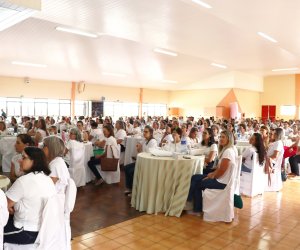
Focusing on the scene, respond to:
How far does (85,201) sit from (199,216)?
71.5 inches

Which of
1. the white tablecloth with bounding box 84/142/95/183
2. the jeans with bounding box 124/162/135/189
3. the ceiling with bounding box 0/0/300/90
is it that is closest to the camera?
the jeans with bounding box 124/162/135/189

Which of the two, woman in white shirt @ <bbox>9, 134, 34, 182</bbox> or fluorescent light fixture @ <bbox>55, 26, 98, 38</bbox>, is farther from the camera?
fluorescent light fixture @ <bbox>55, 26, 98, 38</bbox>

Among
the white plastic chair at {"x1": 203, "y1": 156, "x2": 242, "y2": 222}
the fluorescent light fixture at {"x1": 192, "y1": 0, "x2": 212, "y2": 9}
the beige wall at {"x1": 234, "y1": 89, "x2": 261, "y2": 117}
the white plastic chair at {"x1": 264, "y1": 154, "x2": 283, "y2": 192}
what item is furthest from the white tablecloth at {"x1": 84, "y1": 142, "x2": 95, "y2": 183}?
the beige wall at {"x1": 234, "y1": 89, "x2": 261, "y2": 117}

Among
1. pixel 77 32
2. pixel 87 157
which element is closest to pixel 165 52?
pixel 77 32

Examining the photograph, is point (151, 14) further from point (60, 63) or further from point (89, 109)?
point (89, 109)

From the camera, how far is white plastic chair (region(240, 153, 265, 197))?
5.25 metres

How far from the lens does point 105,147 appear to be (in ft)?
18.7

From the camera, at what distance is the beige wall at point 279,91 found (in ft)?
66.0

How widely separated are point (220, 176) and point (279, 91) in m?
Answer: 18.6

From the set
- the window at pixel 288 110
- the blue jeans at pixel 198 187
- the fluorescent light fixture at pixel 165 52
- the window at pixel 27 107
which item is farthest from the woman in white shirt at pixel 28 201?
the window at pixel 288 110

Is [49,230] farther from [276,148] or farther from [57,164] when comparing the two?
[276,148]

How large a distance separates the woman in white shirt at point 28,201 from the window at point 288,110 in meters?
20.4

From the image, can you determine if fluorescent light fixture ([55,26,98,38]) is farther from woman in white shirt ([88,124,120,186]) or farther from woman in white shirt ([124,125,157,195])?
woman in white shirt ([124,125,157,195])

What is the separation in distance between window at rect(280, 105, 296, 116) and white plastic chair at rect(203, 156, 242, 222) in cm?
1792
